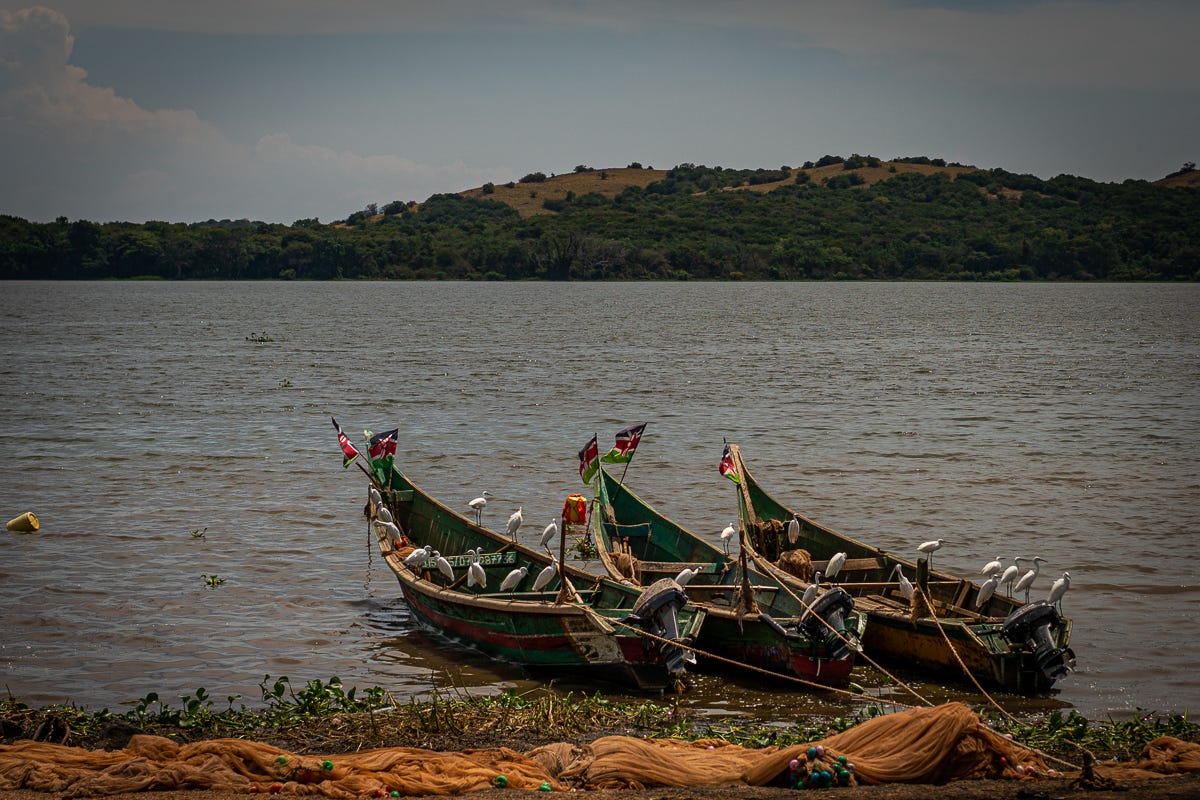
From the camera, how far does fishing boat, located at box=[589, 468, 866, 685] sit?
532 inches

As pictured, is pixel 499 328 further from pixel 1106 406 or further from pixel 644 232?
pixel 644 232

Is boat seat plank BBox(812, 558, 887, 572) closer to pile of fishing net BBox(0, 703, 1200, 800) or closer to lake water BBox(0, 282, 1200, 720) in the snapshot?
lake water BBox(0, 282, 1200, 720)

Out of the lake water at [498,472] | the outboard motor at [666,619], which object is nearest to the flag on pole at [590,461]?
the lake water at [498,472]

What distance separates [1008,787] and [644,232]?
169 meters

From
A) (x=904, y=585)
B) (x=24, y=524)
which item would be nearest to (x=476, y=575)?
(x=904, y=585)

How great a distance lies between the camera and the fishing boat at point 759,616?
532 inches

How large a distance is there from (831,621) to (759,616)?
814 mm

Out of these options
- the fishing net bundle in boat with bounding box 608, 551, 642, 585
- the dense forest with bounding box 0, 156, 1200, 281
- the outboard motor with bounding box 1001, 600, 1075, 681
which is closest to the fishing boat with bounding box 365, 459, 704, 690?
the fishing net bundle in boat with bounding box 608, 551, 642, 585

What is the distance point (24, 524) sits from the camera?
815 inches

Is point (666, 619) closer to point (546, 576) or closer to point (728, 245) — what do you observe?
point (546, 576)

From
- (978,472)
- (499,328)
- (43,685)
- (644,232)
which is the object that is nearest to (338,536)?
(43,685)

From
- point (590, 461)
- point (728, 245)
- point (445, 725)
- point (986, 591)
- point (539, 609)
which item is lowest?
point (445, 725)

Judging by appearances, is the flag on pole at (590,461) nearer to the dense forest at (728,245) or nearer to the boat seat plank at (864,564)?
the boat seat plank at (864,564)

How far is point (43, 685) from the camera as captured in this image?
1378 centimetres
